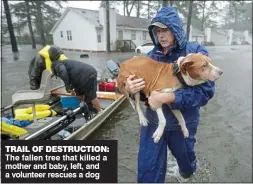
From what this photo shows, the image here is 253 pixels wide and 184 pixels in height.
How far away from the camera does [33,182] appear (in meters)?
2.98

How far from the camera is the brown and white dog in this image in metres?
2.06

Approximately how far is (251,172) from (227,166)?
1.25 feet

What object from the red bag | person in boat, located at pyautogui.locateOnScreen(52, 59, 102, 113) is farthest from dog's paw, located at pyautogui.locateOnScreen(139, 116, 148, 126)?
the red bag

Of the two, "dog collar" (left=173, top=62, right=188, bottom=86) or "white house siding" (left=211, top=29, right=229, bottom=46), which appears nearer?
"dog collar" (left=173, top=62, right=188, bottom=86)

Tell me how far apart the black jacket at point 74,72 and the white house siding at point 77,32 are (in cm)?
2196

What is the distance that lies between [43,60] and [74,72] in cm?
71

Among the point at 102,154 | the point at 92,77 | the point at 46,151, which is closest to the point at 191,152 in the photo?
the point at 102,154

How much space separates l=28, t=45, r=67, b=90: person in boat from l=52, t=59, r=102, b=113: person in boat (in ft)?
0.38

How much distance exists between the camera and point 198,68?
6.68 ft

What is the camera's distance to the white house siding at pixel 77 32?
27742 millimetres

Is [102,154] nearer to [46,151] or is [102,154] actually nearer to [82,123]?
[46,151]

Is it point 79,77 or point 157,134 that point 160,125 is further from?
point 79,77

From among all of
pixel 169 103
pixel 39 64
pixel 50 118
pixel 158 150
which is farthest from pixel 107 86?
pixel 169 103

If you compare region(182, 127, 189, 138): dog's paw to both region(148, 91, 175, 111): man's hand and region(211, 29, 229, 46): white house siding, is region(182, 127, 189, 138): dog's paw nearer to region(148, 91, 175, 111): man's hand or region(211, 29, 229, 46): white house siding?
region(148, 91, 175, 111): man's hand
